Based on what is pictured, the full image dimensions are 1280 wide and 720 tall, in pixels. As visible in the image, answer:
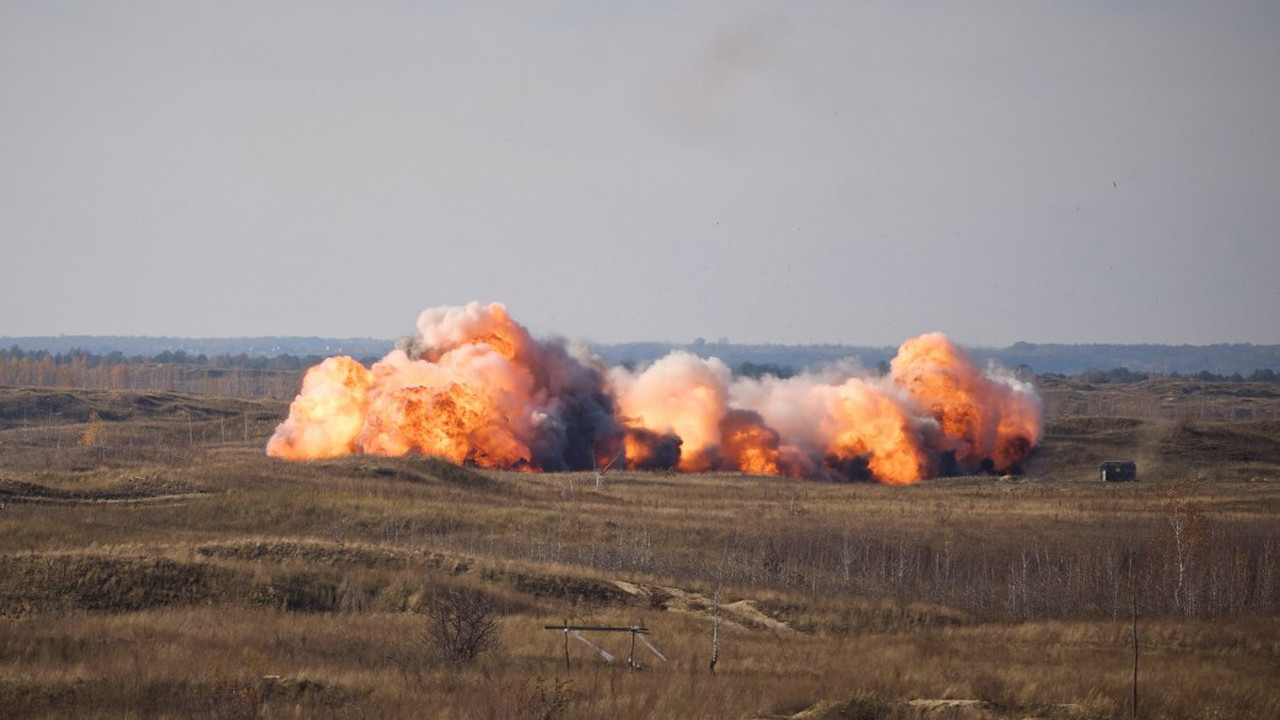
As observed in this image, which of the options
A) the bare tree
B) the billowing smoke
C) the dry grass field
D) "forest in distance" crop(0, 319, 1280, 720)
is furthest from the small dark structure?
the bare tree

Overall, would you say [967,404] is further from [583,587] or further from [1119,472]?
[583,587]

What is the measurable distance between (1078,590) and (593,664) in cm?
2633

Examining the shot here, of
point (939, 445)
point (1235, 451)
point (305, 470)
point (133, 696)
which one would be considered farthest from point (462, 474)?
point (1235, 451)

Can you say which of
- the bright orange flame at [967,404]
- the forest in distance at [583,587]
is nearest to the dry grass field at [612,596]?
the forest in distance at [583,587]

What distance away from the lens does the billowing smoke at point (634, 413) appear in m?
105

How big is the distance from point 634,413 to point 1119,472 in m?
42.4

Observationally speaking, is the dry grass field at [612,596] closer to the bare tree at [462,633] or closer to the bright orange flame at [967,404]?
the bare tree at [462,633]

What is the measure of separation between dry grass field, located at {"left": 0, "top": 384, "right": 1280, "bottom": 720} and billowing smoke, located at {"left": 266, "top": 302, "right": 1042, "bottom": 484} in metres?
12.0

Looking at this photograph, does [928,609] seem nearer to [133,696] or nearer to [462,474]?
[133,696]

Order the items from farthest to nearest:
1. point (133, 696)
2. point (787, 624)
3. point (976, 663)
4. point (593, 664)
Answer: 1. point (787, 624)
2. point (976, 663)
3. point (593, 664)
4. point (133, 696)

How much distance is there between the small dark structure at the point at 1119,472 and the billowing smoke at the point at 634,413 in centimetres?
1542

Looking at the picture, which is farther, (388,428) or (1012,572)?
(388,428)

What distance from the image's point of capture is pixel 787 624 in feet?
146

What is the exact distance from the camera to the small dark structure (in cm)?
10894
